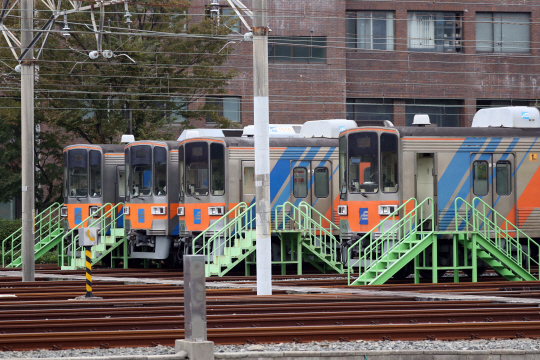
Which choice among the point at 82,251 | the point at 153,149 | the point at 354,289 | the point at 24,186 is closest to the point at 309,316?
the point at 354,289

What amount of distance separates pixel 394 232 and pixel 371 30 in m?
26.9

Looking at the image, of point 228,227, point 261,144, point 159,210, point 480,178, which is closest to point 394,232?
point 480,178

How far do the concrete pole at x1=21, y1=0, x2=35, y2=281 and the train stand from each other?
4.23 meters

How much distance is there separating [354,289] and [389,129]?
171 inches

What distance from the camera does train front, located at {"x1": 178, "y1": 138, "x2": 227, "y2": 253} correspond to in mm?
23016

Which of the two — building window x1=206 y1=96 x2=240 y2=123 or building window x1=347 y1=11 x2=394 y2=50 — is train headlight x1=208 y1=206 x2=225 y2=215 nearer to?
building window x1=206 y1=96 x2=240 y2=123

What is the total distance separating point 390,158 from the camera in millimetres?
20172

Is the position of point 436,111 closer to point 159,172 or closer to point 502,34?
point 502,34

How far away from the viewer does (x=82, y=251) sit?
2684 centimetres

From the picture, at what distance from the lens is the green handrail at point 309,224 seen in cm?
2211

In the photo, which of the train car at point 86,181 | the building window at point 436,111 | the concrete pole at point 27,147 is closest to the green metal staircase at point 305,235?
the concrete pole at point 27,147

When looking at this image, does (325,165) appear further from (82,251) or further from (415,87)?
(415,87)

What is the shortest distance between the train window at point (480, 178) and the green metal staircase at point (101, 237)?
1074 cm

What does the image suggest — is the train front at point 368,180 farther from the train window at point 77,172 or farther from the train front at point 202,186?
the train window at point 77,172
